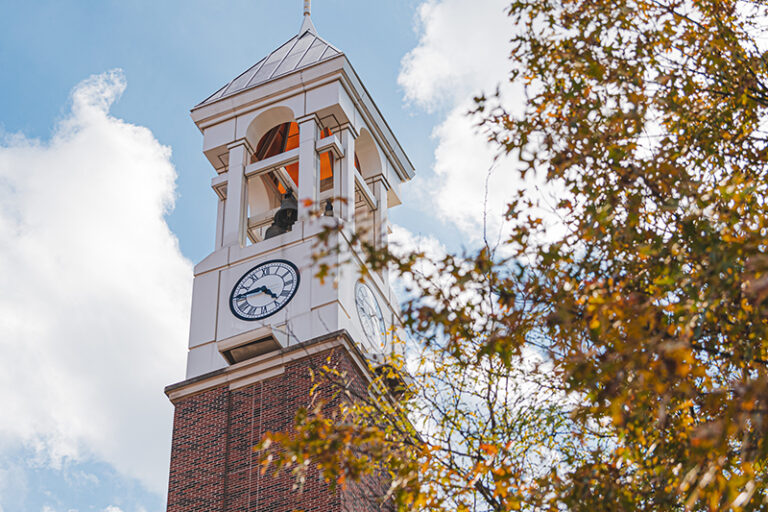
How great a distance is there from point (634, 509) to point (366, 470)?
1967 mm

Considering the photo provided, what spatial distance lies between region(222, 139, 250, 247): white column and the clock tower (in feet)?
0.10

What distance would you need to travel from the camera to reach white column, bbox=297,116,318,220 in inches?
970

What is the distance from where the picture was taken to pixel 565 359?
7.67m

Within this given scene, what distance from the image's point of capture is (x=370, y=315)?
76.7 feet

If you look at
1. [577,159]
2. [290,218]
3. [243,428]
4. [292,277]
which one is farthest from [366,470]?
[290,218]

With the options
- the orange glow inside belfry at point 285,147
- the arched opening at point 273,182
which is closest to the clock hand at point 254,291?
the arched opening at point 273,182

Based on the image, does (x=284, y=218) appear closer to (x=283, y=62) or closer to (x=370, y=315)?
(x=370, y=315)

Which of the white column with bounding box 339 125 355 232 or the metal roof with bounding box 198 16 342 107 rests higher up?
the metal roof with bounding box 198 16 342 107

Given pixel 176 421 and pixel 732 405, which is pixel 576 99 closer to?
pixel 732 405

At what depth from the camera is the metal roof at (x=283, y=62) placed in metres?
27.4

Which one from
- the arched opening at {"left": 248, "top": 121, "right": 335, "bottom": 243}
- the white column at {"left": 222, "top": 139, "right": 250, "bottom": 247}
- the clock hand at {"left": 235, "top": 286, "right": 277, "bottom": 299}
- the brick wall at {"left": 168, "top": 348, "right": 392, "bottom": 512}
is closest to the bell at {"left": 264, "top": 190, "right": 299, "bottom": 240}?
the arched opening at {"left": 248, "top": 121, "right": 335, "bottom": 243}

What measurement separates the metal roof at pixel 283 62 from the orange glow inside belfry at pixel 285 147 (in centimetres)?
141

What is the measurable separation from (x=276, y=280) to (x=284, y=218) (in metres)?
2.50

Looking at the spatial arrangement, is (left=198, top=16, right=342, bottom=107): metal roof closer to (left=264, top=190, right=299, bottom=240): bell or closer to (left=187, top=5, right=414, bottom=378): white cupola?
(left=187, top=5, right=414, bottom=378): white cupola
